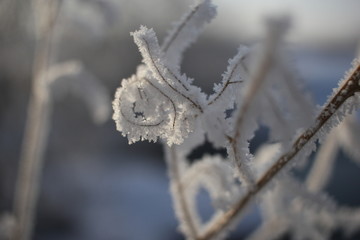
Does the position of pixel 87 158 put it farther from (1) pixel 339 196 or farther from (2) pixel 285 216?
(2) pixel 285 216

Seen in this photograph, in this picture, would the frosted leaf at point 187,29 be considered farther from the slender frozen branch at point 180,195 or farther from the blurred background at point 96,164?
the blurred background at point 96,164

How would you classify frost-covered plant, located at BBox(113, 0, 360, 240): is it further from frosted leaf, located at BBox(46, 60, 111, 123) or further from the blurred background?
the blurred background

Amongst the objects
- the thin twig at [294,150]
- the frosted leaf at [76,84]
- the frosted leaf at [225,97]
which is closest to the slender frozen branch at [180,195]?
the thin twig at [294,150]

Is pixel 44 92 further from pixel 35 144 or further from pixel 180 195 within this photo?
pixel 180 195

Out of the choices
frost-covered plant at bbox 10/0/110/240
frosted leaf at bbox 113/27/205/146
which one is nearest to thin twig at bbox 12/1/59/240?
frost-covered plant at bbox 10/0/110/240

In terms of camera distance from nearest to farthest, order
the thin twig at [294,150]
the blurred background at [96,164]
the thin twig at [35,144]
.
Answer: the thin twig at [294,150], the thin twig at [35,144], the blurred background at [96,164]

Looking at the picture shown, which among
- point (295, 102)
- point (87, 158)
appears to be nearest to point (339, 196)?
point (87, 158)
